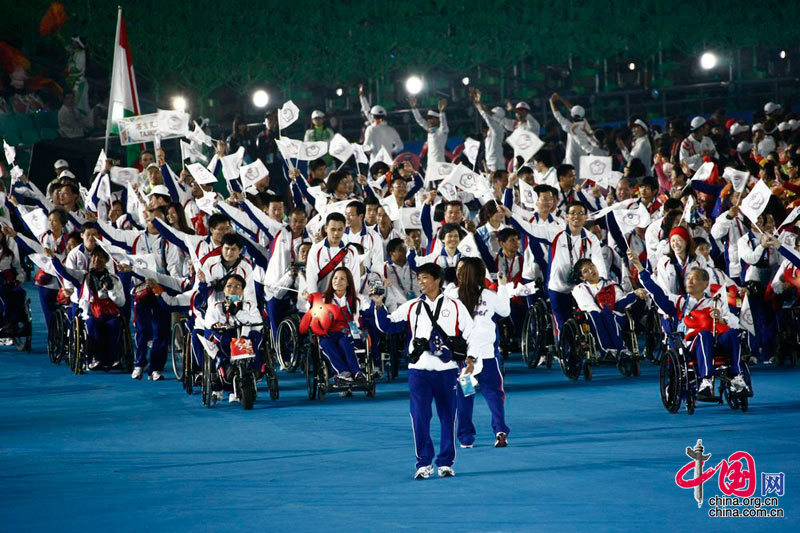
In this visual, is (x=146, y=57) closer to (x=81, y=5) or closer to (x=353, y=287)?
(x=81, y=5)

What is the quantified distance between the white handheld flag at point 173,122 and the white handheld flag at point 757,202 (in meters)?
7.45

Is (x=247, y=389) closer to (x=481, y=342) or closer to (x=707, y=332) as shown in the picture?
(x=481, y=342)

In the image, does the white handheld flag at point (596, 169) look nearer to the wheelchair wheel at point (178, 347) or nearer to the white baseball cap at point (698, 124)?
the white baseball cap at point (698, 124)

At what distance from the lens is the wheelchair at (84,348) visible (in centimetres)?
1567

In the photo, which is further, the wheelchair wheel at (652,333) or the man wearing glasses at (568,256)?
the wheelchair wheel at (652,333)

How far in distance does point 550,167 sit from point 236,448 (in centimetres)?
799

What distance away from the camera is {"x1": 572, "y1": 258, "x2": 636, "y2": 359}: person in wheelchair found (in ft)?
46.4

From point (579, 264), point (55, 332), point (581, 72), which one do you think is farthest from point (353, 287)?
point (581, 72)

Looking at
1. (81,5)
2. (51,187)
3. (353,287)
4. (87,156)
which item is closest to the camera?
(353,287)

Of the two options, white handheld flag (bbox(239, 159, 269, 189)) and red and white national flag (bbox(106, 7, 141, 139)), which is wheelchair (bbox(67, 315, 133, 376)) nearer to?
white handheld flag (bbox(239, 159, 269, 189))

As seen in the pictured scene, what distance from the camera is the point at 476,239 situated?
51.1 feet

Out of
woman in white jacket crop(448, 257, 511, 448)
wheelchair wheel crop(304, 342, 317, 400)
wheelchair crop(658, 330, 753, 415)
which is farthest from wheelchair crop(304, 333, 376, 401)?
wheelchair crop(658, 330, 753, 415)

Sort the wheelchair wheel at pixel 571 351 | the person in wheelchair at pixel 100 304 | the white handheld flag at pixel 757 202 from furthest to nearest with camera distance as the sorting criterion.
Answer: the person in wheelchair at pixel 100 304
the wheelchair wheel at pixel 571 351
the white handheld flag at pixel 757 202

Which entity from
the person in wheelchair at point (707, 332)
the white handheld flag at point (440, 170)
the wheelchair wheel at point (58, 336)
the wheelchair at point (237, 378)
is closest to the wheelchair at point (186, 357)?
the wheelchair at point (237, 378)
